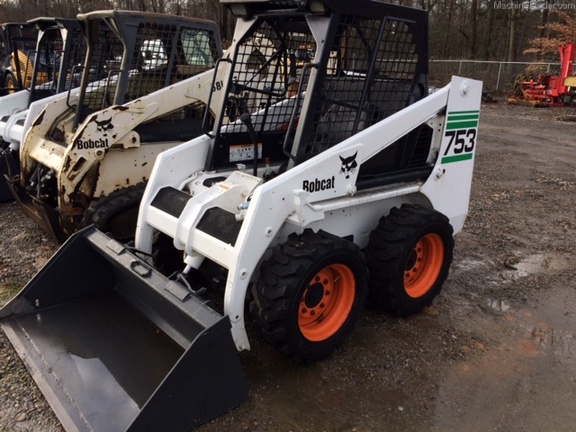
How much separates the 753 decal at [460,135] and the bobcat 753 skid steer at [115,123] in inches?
101

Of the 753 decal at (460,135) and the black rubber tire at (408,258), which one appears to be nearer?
the black rubber tire at (408,258)

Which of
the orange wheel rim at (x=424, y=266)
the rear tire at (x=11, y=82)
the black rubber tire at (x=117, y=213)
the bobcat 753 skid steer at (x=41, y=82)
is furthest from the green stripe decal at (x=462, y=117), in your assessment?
the rear tire at (x=11, y=82)

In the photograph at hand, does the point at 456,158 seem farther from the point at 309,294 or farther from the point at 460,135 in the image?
the point at 309,294

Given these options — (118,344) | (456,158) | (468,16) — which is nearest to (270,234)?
(118,344)

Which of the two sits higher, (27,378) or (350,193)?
(350,193)

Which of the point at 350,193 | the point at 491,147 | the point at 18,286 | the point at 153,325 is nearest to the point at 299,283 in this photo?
the point at 350,193

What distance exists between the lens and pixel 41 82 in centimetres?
796

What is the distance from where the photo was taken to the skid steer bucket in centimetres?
256

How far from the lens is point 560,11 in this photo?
2383 centimetres

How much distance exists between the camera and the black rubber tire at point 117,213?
4535 millimetres

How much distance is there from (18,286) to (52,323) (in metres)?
1.26

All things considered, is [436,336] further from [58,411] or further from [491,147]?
[491,147]

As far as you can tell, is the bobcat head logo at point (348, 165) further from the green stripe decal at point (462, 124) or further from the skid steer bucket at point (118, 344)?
A: the skid steer bucket at point (118, 344)

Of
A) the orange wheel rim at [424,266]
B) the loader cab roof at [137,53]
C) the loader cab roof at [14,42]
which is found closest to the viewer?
the orange wheel rim at [424,266]
